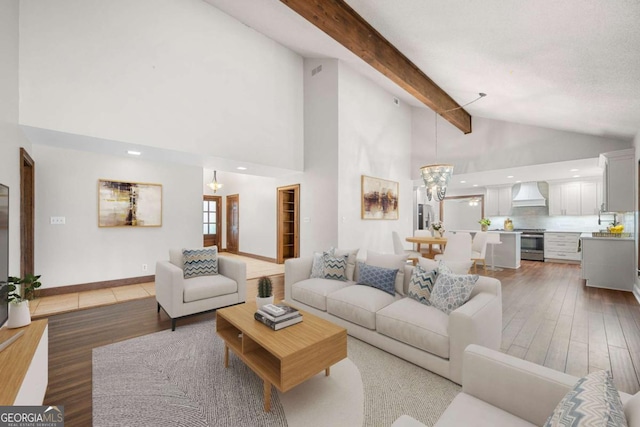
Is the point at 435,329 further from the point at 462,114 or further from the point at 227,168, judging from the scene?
the point at 462,114

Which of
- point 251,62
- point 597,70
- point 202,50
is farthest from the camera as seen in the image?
point 251,62

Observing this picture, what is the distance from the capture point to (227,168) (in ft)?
17.6

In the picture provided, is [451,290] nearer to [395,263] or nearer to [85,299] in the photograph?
[395,263]

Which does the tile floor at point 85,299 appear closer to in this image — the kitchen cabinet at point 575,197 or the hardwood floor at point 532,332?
the hardwood floor at point 532,332

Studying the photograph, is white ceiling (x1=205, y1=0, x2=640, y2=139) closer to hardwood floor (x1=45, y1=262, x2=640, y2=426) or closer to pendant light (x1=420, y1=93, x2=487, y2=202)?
pendant light (x1=420, y1=93, x2=487, y2=202)

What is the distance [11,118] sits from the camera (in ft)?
9.18

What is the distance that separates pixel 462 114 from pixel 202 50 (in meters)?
5.18

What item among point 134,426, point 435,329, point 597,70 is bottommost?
point 134,426

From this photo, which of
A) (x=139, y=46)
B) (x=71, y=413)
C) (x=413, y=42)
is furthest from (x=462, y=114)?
(x=71, y=413)

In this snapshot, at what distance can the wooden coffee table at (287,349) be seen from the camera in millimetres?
1754

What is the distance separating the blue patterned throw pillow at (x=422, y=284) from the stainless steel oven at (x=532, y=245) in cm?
715

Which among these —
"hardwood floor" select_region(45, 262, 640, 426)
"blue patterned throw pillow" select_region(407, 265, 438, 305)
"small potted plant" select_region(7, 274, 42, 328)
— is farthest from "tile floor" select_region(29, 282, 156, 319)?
"blue patterned throw pillow" select_region(407, 265, 438, 305)

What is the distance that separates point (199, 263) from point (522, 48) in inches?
169

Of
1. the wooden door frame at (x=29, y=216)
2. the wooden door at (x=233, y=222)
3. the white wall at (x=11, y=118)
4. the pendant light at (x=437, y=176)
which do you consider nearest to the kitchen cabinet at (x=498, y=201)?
the pendant light at (x=437, y=176)
